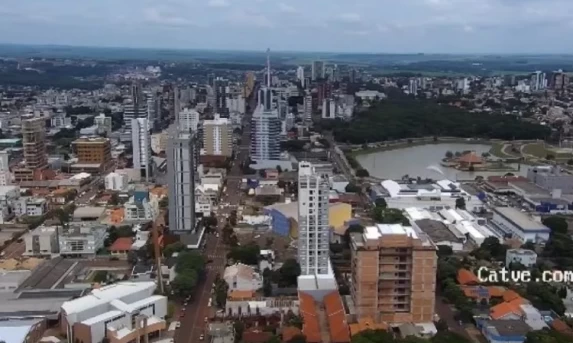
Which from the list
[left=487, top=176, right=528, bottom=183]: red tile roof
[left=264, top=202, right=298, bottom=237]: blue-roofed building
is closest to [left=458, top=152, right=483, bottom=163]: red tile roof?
[left=487, top=176, right=528, bottom=183]: red tile roof

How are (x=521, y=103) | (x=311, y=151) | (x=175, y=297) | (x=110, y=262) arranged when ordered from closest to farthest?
(x=175, y=297) < (x=110, y=262) < (x=311, y=151) < (x=521, y=103)

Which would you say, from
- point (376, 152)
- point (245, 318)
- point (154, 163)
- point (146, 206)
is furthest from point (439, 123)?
point (245, 318)

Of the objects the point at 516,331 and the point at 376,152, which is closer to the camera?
the point at 516,331

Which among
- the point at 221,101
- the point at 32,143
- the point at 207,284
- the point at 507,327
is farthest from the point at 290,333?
the point at 221,101

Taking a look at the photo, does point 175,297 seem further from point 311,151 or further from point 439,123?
point 439,123

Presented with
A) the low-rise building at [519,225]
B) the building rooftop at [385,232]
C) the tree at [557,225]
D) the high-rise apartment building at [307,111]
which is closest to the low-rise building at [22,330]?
the building rooftop at [385,232]

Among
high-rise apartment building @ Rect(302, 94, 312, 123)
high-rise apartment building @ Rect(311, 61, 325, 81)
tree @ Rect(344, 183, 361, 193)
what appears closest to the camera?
tree @ Rect(344, 183, 361, 193)

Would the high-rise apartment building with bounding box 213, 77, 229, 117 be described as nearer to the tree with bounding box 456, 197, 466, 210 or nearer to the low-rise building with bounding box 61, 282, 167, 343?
the tree with bounding box 456, 197, 466, 210

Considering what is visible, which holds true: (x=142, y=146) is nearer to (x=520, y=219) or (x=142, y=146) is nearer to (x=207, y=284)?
(x=207, y=284)
